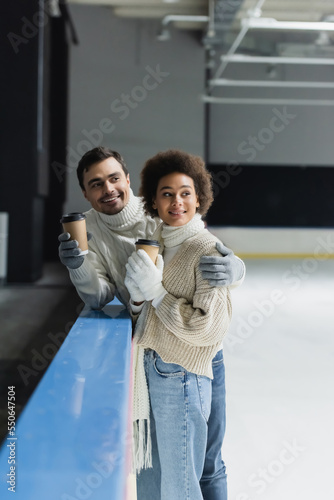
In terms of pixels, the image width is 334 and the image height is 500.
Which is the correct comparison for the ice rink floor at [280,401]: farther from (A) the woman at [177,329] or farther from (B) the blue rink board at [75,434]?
(B) the blue rink board at [75,434]

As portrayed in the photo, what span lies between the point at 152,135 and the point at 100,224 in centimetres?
1029

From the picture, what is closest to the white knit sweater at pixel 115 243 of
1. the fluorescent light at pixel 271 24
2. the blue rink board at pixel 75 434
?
the blue rink board at pixel 75 434

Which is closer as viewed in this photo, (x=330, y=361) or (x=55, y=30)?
(x=330, y=361)

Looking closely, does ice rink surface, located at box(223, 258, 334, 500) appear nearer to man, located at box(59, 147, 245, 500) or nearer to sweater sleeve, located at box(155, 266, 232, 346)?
man, located at box(59, 147, 245, 500)

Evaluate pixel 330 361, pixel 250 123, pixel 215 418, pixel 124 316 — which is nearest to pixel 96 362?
pixel 124 316

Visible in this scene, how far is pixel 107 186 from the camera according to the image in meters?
1.76

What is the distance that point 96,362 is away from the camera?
1.16 m

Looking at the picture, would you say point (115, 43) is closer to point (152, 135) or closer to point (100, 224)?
point (152, 135)

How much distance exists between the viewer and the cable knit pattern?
139 centimetres

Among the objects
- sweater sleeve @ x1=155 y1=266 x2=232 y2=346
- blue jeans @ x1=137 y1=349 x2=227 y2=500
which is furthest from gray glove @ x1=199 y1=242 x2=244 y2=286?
blue jeans @ x1=137 y1=349 x2=227 y2=500

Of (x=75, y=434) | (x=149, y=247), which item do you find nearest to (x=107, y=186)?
(x=149, y=247)

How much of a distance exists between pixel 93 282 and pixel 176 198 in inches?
15.1

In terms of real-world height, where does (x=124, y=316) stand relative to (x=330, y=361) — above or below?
above

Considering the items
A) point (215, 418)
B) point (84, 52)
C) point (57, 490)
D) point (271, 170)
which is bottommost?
point (215, 418)
